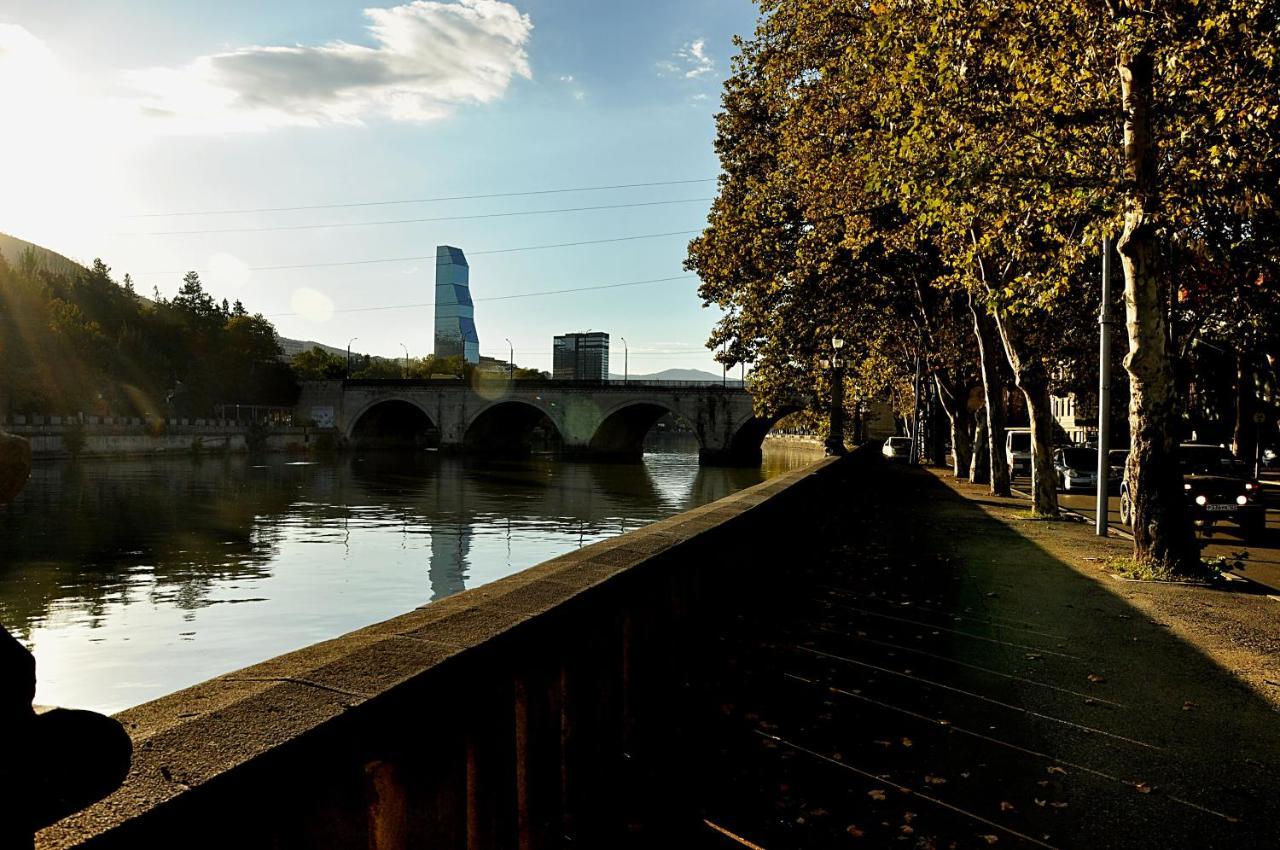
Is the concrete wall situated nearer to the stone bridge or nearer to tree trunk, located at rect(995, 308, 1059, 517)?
tree trunk, located at rect(995, 308, 1059, 517)

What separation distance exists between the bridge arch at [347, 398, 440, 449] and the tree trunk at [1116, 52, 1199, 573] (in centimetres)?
9159

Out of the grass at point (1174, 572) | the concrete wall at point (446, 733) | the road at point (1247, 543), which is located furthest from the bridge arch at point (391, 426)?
the concrete wall at point (446, 733)

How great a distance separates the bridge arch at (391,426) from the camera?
10331cm

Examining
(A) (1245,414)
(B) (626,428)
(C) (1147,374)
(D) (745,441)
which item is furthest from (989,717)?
(B) (626,428)

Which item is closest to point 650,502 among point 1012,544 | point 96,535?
point 96,535

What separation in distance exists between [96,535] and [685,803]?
28883 millimetres

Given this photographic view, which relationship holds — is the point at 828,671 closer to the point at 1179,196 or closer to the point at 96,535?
the point at 1179,196

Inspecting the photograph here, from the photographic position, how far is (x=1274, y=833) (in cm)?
442

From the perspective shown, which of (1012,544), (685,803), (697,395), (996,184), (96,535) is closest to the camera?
(685,803)

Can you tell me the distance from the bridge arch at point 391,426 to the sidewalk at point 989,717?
306 feet

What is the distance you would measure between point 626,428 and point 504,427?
1858 centimetres

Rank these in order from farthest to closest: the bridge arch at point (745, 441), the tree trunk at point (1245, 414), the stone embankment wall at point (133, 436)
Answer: the bridge arch at point (745, 441) < the stone embankment wall at point (133, 436) < the tree trunk at point (1245, 414)

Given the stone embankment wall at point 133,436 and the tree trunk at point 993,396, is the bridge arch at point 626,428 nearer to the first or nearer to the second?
the stone embankment wall at point 133,436

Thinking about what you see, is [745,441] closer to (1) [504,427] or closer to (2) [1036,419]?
(1) [504,427]
